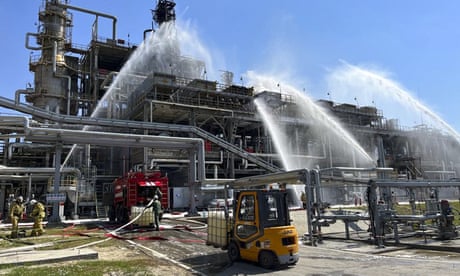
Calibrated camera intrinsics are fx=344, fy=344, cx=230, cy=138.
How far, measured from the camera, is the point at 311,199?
11.9 m

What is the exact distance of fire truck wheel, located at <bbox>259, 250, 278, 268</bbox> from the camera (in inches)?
336

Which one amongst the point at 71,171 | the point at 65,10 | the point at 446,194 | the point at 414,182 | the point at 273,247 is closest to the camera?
the point at 273,247

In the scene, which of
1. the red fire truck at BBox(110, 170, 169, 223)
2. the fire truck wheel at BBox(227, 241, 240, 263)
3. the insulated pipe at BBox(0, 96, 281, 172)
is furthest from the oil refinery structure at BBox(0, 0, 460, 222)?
the fire truck wheel at BBox(227, 241, 240, 263)

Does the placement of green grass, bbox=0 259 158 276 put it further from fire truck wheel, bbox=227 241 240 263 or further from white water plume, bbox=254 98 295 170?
white water plume, bbox=254 98 295 170

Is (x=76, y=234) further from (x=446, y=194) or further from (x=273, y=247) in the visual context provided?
(x=446, y=194)

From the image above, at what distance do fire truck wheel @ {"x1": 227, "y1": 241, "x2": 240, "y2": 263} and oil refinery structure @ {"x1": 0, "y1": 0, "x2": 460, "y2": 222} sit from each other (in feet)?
57.6

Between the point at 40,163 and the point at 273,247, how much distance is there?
3967 centimetres

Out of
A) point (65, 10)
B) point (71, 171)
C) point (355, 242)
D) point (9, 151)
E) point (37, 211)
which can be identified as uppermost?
point (65, 10)

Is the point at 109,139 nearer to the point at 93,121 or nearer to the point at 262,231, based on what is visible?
the point at 93,121

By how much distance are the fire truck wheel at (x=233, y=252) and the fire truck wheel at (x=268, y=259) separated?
2.93 feet

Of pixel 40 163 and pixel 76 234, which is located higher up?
pixel 40 163

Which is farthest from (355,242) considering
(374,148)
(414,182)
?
(374,148)

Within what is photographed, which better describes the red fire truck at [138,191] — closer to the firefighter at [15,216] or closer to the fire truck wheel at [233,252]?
the firefighter at [15,216]

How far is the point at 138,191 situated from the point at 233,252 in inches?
450
